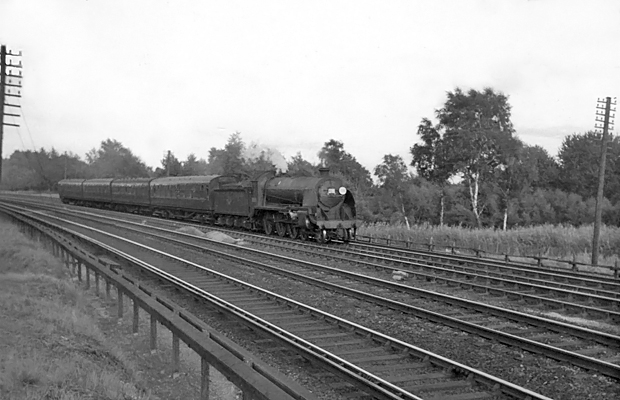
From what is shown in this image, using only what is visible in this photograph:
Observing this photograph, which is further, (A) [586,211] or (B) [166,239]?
(A) [586,211]

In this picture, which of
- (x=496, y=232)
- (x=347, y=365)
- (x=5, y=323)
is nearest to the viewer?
(x=347, y=365)

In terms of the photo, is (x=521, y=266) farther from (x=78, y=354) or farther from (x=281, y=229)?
(x=78, y=354)

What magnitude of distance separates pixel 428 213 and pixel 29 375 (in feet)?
142

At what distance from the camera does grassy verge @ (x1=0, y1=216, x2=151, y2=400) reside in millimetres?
5152

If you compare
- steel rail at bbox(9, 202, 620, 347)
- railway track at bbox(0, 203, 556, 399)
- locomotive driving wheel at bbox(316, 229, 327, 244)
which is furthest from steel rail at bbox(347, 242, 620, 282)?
railway track at bbox(0, 203, 556, 399)

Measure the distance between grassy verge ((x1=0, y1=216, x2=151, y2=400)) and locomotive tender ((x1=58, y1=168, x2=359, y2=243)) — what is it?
A: 11.5m

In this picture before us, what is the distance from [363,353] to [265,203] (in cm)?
1803

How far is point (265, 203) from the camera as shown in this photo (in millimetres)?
25281

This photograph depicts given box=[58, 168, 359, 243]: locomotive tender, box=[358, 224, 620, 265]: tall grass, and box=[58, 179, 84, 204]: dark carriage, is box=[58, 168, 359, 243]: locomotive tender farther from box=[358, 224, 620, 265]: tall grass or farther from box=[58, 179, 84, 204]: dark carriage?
box=[58, 179, 84, 204]: dark carriage

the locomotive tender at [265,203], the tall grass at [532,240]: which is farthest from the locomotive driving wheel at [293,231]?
the tall grass at [532,240]

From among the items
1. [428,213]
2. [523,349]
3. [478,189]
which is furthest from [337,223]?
[428,213]

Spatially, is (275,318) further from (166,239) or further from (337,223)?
(166,239)

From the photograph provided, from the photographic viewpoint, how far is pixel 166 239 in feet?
75.7

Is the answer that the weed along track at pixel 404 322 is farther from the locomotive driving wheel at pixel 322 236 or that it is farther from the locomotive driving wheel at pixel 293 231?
the locomotive driving wheel at pixel 293 231
